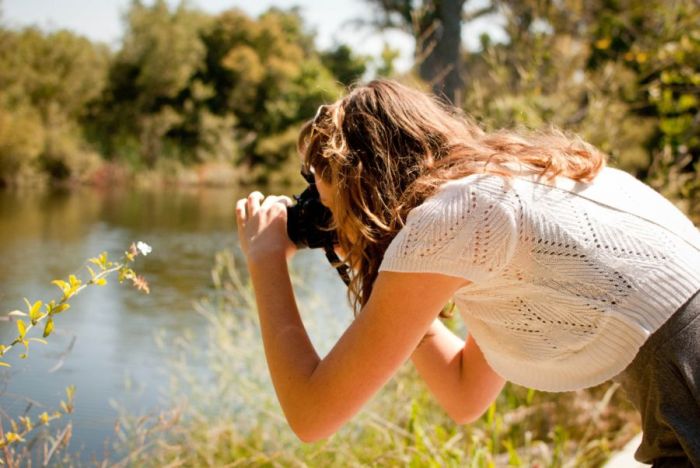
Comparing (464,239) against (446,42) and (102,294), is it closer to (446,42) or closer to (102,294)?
(446,42)

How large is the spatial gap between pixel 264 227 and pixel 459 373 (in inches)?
14.6

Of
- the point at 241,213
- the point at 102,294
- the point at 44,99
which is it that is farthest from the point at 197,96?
the point at 241,213

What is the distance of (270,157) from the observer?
19609 millimetres

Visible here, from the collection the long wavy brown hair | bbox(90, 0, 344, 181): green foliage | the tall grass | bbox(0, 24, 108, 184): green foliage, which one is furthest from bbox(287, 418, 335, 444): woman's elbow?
bbox(90, 0, 344, 181): green foliage

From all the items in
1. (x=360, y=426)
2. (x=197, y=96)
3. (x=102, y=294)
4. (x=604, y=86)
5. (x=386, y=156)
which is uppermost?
(x=197, y=96)

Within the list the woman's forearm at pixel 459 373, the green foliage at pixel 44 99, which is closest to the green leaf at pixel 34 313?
the woman's forearm at pixel 459 373

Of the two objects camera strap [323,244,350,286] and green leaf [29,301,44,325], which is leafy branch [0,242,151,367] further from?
camera strap [323,244,350,286]

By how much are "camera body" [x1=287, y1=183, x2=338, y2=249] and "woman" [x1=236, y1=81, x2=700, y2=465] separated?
69 mm

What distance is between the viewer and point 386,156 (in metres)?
0.94

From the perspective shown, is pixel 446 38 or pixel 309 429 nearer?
pixel 309 429

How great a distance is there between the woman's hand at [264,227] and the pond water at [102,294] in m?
0.45

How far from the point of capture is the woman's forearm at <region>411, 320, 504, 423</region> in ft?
3.78

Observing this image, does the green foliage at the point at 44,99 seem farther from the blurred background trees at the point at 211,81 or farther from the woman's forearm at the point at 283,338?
the woman's forearm at the point at 283,338

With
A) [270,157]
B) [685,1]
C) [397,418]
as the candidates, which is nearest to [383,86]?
[397,418]
